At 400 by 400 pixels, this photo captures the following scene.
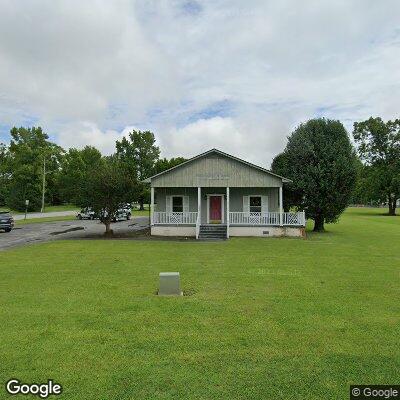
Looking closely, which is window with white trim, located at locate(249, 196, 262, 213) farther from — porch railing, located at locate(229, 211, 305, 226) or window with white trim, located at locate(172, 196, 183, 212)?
window with white trim, located at locate(172, 196, 183, 212)

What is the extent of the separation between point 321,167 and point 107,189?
14525mm

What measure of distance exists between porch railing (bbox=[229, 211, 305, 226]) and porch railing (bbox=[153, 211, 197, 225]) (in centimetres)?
262

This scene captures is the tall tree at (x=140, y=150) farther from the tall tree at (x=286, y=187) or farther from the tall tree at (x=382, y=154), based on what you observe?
the tall tree at (x=286, y=187)

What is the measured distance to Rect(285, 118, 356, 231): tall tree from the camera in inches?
1073

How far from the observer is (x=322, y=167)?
27.5m

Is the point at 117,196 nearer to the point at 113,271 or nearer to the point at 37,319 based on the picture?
the point at 113,271

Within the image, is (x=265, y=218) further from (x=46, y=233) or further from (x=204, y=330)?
(x=204, y=330)

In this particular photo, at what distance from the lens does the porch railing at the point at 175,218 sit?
88.6 feet

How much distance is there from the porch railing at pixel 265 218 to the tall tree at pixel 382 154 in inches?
1695

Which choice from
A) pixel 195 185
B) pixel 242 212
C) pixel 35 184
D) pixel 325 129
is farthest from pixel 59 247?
pixel 35 184

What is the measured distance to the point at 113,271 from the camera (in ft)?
42.7

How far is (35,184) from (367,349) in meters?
71.8

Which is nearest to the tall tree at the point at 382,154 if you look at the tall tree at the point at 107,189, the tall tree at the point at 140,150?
the tall tree at the point at 140,150

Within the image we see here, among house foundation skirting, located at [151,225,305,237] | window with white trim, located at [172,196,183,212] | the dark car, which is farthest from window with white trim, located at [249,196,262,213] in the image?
the dark car
